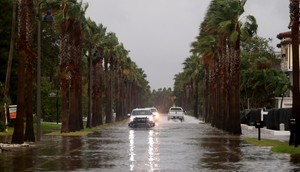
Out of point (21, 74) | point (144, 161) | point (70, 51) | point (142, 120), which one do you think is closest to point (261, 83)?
point (142, 120)

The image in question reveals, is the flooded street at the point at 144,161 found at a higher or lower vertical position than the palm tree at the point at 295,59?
lower

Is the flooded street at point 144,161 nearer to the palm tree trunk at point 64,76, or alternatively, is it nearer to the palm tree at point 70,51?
the palm tree trunk at point 64,76

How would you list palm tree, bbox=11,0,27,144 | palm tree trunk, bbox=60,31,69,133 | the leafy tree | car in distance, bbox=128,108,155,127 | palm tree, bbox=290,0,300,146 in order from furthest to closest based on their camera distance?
the leafy tree < car in distance, bbox=128,108,155,127 < palm tree trunk, bbox=60,31,69,133 < palm tree, bbox=11,0,27,144 < palm tree, bbox=290,0,300,146

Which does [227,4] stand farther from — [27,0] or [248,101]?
[248,101]

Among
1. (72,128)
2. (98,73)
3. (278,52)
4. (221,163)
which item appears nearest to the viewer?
(221,163)

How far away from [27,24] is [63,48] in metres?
16.5

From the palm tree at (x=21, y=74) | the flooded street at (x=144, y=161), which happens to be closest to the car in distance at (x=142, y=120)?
the palm tree at (x=21, y=74)

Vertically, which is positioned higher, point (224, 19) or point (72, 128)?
point (224, 19)

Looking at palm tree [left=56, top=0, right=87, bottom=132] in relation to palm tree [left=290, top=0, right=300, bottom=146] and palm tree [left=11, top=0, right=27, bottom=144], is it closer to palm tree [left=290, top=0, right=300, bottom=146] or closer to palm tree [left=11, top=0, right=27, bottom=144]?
palm tree [left=11, top=0, right=27, bottom=144]

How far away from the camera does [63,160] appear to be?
82.0 feet

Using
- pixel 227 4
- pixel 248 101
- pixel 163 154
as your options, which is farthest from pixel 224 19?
pixel 248 101

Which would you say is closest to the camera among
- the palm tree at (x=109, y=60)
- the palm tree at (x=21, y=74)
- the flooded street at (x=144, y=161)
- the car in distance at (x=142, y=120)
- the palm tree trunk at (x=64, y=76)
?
the flooded street at (x=144, y=161)

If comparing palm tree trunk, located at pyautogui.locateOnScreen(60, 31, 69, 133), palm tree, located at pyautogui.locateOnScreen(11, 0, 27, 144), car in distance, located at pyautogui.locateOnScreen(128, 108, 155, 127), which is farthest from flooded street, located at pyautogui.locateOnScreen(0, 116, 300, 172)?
car in distance, located at pyautogui.locateOnScreen(128, 108, 155, 127)

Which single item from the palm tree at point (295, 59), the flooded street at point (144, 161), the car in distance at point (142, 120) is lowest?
the flooded street at point (144, 161)
